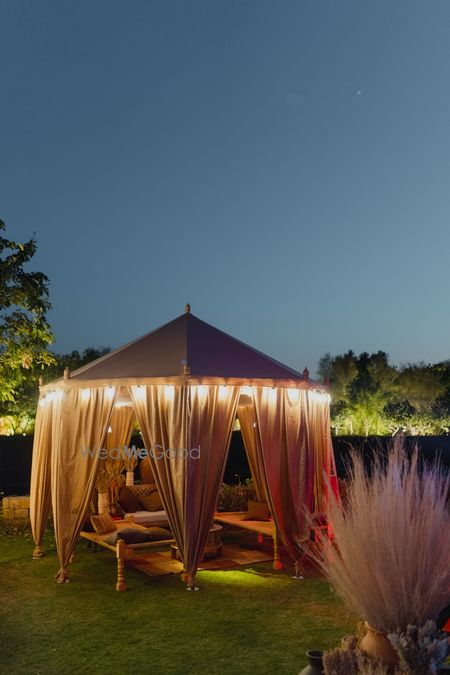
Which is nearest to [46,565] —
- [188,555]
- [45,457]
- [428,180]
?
[45,457]

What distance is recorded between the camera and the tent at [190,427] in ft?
21.1

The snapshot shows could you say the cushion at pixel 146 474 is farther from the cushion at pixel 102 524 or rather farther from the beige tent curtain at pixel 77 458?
the beige tent curtain at pixel 77 458

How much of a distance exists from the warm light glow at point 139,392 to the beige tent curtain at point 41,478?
6.45 feet

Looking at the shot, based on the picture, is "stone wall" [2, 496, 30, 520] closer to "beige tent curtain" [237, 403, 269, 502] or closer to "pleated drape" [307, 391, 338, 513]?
"beige tent curtain" [237, 403, 269, 502]

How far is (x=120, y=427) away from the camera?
1053 centimetres

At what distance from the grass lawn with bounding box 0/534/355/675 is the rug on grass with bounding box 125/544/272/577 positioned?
0.52 feet

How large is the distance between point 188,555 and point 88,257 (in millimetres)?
25016

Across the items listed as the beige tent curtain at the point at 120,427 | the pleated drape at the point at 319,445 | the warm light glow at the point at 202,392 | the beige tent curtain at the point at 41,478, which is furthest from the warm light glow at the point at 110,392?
the beige tent curtain at the point at 120,427

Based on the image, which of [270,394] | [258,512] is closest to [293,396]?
[270,394]

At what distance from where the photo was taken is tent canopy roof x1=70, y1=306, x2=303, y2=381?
6750 mm

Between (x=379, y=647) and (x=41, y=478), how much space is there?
6.43m

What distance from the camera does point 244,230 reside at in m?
19.4

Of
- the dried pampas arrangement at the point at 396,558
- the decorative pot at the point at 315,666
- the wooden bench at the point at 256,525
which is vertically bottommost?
the wooden bench at the point at 256,525

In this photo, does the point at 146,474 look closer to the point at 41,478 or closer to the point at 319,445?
the point at 41,478
